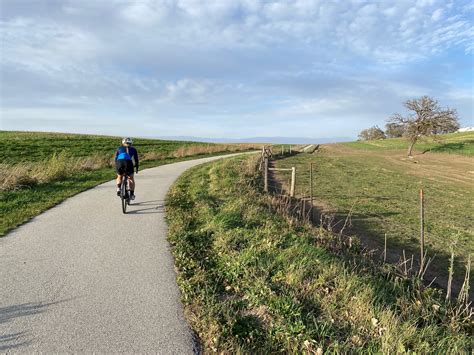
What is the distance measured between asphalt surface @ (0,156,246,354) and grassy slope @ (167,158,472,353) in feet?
1.19

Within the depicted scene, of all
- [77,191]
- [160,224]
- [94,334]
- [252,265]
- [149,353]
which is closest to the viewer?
[149,353]

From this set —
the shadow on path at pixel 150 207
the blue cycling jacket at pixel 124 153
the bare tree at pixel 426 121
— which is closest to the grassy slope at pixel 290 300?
the shadow on path at pixel 150 207

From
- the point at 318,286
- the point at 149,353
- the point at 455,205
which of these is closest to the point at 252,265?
the point at 318,286

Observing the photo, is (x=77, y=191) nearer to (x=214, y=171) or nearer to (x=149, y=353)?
(x=214, y=171)

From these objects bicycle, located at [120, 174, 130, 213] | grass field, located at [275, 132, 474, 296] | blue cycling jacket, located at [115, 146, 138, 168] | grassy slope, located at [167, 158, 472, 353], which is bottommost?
grass field, located at [275, 132, 474, 296]

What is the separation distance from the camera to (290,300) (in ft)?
13.7

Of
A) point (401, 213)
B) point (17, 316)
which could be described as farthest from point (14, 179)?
point (401, 213)

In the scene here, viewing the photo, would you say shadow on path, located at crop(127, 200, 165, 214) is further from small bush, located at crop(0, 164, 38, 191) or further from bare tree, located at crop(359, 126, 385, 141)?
bare tree, located at crop(359, 126, 385, 141)

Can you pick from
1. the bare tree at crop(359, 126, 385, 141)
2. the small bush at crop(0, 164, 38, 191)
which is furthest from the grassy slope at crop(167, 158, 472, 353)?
the bare tree at crop(359, 126, 385, 141)

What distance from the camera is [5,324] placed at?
145 inches

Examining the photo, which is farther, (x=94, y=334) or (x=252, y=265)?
(x=252, y=265)

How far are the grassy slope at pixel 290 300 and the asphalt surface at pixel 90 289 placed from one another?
14.3 inches

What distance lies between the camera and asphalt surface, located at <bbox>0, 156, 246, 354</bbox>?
3475mm

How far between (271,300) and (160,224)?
14.3ft
